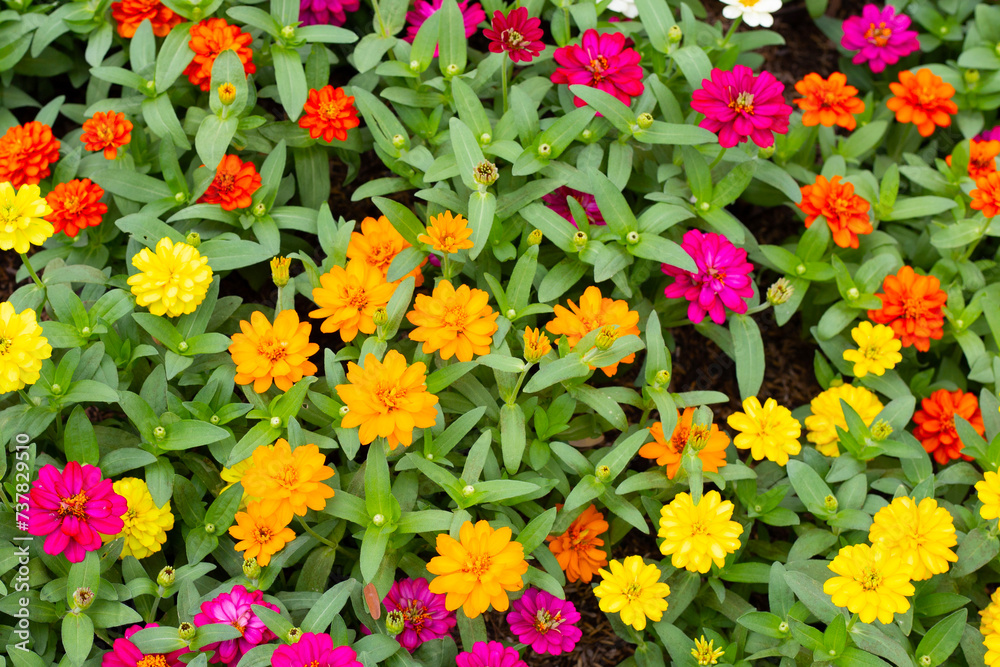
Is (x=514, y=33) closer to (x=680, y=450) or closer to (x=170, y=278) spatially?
(x=170, y=278)

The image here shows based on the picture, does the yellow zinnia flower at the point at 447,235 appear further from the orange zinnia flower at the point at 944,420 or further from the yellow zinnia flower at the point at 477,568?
the orange zinnia flower at the point at 944,420

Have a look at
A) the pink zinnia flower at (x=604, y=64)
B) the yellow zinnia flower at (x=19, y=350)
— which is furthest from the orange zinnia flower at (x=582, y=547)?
the yellow zinnia flower at (x=19, y=350)

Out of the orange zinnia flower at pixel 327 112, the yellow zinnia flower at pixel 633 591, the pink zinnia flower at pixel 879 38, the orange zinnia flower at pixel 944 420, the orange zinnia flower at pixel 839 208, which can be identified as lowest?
the orange zinnia flower at pixel 944 420

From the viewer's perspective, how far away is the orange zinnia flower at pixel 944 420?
270 cm

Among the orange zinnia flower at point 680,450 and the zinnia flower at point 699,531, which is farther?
the orange zinnia flower at point 680,450

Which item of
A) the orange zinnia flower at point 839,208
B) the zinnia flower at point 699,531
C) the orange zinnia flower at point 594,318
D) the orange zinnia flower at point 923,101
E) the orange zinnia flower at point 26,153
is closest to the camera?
the zinnia flower at point 699,531

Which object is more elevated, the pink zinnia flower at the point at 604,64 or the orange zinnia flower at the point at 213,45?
the orange zinnia flower at the point at 213,45

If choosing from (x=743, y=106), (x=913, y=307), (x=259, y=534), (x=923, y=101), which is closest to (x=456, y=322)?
(x=259, y=534)

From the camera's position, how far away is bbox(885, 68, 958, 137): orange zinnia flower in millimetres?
3057

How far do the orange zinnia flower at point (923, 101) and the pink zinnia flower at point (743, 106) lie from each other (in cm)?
80

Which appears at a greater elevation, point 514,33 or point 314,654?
point 514,33

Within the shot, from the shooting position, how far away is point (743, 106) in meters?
2.52

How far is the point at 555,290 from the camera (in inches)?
102

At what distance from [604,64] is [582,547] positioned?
156 centimetres
